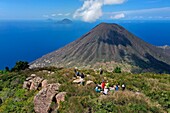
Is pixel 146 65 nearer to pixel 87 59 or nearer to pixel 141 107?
pixel 87 59

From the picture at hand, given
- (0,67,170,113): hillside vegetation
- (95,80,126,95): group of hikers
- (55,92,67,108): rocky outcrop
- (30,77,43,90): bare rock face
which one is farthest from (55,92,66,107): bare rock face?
(30,77,43,90): bare rock face

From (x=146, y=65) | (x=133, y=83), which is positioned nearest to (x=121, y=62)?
(x=146, y=65)

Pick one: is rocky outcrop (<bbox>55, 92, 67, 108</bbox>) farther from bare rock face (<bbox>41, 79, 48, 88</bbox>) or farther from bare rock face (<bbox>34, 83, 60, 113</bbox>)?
bare rock face (<bbox>41, 79, 48, 88</bbox>)

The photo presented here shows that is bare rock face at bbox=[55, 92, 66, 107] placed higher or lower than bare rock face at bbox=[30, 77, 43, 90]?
higher

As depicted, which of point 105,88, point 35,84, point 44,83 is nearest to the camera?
point 105,88

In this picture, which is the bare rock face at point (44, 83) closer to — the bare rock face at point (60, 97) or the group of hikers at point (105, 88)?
the bare rock face at point (60, 97)

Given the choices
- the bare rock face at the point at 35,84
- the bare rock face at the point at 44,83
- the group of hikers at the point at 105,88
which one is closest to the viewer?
the group of hikers at the point at 105,88

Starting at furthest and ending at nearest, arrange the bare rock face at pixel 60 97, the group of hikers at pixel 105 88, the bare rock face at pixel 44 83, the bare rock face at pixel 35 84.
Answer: the bare rock face at pixel 35 84
the bare rock face at pixel 44 83
the group of hikers at pixel 105 88
the bare rock face at pixel 60 97

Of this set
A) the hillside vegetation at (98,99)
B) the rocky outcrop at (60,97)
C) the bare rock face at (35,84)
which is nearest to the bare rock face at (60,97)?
the rocky outcrop at (60,97)

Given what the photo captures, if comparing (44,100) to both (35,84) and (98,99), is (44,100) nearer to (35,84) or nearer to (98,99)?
(98,99)

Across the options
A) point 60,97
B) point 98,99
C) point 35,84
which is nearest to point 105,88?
point 98,99

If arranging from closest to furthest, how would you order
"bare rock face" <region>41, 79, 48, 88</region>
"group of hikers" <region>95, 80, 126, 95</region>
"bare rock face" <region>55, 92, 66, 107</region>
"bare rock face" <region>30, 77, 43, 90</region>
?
"bare rock face" <region>55, 92, 66, 107</region>
"group of hikers" <region>95, 80, 126, 95</region>
"bare rock face" <region>41, 79, 48, 88</region>
"bare rock face" <region>30, 77, 43, 90</region>
